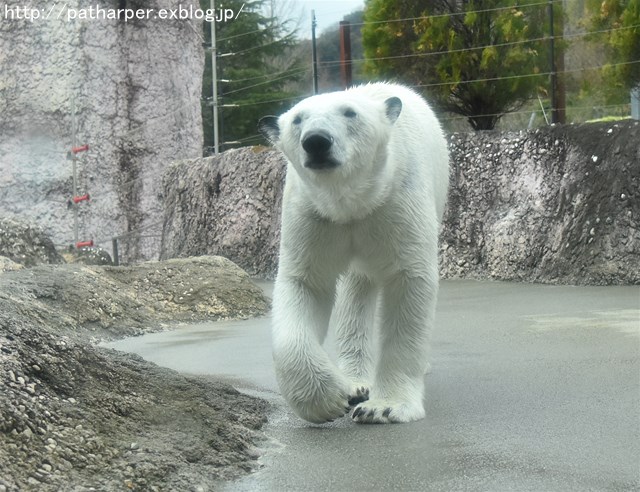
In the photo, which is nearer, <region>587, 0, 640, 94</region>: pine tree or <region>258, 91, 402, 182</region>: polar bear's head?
<region>258, 91, 402, 182</region>: polar bear's head

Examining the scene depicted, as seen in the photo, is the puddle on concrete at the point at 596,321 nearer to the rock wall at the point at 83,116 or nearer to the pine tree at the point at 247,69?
the rock wall at the point at 83,116

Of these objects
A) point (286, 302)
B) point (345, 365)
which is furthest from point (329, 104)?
point (345, 365)

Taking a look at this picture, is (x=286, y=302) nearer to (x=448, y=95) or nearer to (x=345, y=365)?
(x=345, y=365)

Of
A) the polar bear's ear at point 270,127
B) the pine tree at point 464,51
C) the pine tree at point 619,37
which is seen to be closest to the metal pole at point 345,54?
the pine tree at point 464,51

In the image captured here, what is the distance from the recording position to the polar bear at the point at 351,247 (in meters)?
3.54

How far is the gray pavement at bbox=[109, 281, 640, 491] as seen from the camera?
9.19 feet

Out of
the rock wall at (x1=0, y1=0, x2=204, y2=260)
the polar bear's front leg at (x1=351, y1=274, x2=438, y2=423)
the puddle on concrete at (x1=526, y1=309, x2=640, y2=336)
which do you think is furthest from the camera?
the rock wall at (x1=0, y1=0, x2=204, y2=260)

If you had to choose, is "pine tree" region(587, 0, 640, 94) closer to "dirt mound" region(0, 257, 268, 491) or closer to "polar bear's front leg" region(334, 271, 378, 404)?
"polar bear's front leg" region(334, 271, 378, 404)

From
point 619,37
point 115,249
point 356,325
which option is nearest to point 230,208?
point 115,249

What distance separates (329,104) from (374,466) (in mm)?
1343

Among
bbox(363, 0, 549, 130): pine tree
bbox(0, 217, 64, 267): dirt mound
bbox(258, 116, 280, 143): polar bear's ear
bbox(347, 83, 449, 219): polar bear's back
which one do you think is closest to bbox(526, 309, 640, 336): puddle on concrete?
bbox(347, 83, 449, 219): polar bear's back

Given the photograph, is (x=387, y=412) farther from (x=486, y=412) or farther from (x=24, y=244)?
(x=24, y=244)

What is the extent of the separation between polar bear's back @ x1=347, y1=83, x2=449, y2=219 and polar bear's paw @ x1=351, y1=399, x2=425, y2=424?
2.88 feet

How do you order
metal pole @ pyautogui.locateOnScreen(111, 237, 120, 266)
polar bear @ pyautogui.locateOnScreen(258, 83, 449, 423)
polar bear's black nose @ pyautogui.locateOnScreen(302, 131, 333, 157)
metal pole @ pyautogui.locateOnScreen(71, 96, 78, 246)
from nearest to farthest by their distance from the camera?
polar bear's black nose @ pyautogui.locateOnScreen(302, 131, 333, 157)
polar bear @ pyautogui.locateOnScreen(258, 83, 449, 423)
metal pole @ pyautogui.locateOnScreen(71, 96, 78, 246)
metal pole @ pyautogui.locateOnScreen(111, 237, 120, 266)
